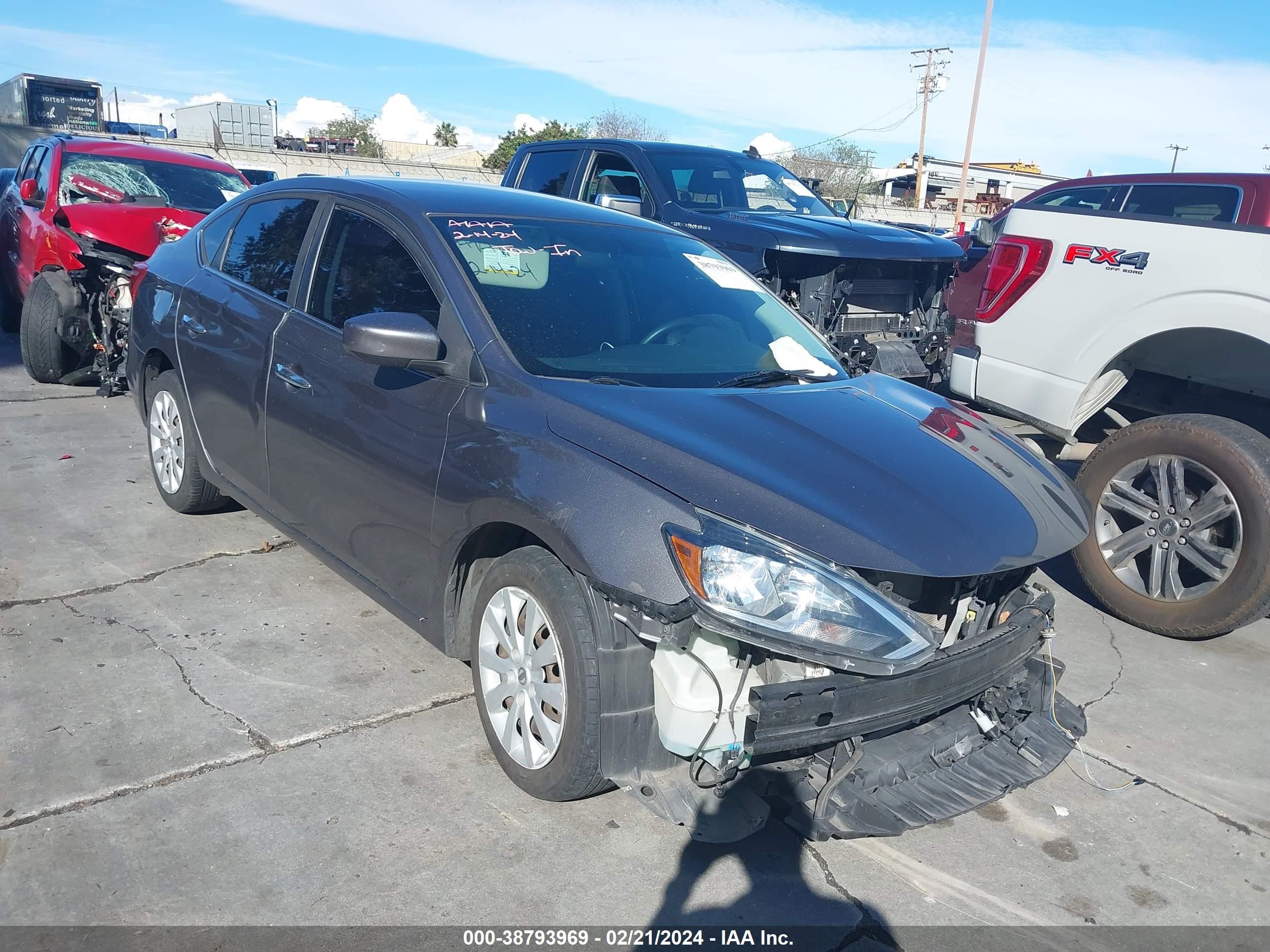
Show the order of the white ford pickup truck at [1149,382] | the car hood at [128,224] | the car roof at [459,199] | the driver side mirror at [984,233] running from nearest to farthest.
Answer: the car roof at [459,199] → the white ford pickup truck at [1149,382] → the driver side mirror at [984,233] → the car hood at [128,224]

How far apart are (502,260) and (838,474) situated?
56.4 inches

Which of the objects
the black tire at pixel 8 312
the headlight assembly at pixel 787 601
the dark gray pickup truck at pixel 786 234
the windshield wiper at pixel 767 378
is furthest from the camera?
the black tire at pixel 8 312

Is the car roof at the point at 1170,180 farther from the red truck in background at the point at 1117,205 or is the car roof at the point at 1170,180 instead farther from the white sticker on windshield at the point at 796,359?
the white sticker on windshield at the point at 796,359

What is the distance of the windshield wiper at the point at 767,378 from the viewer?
3387 mm

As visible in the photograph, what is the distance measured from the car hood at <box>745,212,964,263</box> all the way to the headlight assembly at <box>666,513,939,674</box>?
4.64m

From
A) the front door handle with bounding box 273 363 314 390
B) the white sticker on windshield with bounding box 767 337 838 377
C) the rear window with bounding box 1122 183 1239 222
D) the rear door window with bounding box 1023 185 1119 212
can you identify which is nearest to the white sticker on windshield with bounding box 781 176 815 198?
the rear door window with bounding box 1023 185 1119 212

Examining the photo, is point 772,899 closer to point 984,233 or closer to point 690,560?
point 690,560

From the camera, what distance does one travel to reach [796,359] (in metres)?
3.79

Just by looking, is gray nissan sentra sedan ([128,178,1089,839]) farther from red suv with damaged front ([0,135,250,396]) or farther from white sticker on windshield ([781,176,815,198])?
white sticker on windshield ([781,176,815,198])

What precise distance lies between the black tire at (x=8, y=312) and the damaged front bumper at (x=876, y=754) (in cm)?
1013

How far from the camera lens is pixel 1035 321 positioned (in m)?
4.88

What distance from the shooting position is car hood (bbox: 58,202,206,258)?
25.4 ft

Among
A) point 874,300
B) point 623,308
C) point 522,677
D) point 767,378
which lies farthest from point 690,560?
point 874,300

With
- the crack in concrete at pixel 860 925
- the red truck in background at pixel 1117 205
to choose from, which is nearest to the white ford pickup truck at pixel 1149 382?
the red truck in background at pixel 1117 205
